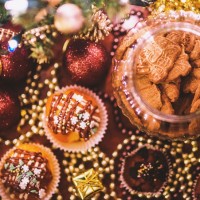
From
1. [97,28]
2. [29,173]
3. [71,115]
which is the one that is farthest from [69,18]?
[29,173]

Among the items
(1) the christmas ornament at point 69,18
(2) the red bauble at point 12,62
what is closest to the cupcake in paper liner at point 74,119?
(2) the red bauble at point 12,62

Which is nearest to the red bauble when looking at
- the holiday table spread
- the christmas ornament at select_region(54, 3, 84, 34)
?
the holiday table spread

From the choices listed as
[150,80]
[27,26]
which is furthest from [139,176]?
[27,26]

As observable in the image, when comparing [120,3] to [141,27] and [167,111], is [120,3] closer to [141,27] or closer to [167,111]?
[141,27]

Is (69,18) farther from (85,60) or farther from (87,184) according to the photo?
(87,184)

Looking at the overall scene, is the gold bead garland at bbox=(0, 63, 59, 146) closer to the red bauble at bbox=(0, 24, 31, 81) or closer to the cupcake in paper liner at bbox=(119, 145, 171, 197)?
the red bauble at bbox=(0, 24, 31, 81)
